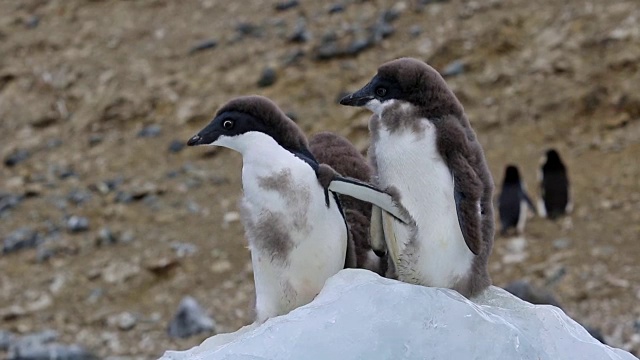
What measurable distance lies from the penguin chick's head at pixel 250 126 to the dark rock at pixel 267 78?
277 inches

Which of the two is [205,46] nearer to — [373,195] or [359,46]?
[359,46]

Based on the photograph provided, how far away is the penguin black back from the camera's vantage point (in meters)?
6.89

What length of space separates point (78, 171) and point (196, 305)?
124 inches

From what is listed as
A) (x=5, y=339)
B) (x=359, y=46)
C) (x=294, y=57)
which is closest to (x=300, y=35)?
(x=294, y=57)

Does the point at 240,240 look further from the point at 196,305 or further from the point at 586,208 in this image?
the point at 586,208

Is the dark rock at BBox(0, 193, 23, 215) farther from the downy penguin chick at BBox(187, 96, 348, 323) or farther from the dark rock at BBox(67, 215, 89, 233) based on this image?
the downy penguin chick at BBox(187, 96, 348, 323)

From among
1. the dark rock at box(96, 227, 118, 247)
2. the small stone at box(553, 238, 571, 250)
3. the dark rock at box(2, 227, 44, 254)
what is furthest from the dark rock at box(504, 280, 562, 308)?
the dark rock at box(2, 227, 44, 254)

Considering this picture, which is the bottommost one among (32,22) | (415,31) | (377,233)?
(32,22)

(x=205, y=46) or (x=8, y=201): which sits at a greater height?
(x=205, y=46)

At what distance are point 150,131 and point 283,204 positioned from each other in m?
7.40

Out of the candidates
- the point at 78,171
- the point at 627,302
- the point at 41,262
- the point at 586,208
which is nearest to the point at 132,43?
the point at 78,171

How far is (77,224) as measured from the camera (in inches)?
328

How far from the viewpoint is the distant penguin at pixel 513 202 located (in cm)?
699

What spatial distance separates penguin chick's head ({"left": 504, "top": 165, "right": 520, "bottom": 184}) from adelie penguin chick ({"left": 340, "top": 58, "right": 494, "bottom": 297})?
4879 millimetres
